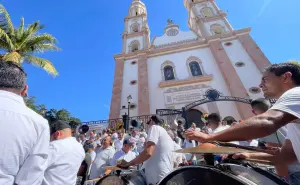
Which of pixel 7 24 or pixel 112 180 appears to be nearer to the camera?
pixel 112 180

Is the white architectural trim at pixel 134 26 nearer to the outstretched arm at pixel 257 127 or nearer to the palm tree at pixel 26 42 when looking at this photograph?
the palm tree at pixel 26 42

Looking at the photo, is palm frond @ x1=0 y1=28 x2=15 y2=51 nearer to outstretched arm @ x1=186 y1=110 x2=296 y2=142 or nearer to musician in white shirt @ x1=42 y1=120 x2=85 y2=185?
musician in white shirt @ x1=42 y1=120 x2=85 y2=185

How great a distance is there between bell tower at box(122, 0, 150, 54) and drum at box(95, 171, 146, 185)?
66.1ft

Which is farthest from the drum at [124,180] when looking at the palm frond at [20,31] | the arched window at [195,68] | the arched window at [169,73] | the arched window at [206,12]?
the arched window at [206,12]

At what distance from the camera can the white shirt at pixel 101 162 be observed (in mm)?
4461

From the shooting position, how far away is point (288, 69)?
1.45m

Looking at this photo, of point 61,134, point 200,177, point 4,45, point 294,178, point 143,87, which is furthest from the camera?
point 143,87

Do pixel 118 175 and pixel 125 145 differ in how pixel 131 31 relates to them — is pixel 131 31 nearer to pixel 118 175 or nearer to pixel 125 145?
pixel 125 145

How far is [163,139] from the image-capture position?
110 inches

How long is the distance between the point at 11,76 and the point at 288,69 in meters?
2.31

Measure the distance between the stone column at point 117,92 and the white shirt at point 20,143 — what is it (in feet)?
46.4

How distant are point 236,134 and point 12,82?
169cm

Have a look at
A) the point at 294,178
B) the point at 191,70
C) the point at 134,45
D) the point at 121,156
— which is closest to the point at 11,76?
the point at 294,178

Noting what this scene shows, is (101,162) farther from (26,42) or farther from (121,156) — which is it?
(26,42)
